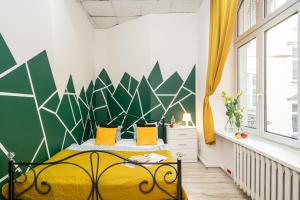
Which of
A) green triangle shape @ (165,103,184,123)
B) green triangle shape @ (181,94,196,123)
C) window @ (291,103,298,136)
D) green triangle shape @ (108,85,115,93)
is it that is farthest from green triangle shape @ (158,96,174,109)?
window @ (291,103,298,136)

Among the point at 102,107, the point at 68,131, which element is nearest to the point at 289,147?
the point at 68,131

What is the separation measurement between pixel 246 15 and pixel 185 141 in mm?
2187

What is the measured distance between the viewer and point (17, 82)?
6.47ft

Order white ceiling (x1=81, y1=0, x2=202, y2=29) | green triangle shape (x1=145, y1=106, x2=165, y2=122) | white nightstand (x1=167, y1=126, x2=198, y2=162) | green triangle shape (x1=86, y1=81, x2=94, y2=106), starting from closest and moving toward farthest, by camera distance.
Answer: white ceiling (x1=81, y1=0, x2=202, y2=29) → white nightstand (x1=167, y1=126, x2=198, y2=162) → green triangle shape (x1=86, y1=81, x2=94, y2=106) → green triangle shape (x1=145, y1=106, x2=165, y2=122)

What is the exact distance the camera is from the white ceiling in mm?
3656

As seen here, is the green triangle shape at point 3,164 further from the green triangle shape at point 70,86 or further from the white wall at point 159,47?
the white wall at point 159,47

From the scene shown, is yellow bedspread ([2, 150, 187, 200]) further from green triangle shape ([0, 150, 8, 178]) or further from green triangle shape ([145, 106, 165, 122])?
green triangle shape ([145, 106, 165, 122])

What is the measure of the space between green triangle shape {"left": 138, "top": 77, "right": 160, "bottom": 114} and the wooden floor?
4.29ft

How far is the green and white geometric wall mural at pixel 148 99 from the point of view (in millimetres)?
4168

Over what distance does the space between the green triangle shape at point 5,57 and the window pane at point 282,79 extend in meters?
2.57

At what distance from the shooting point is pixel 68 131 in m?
3.11

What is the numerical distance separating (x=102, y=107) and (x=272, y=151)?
130 inches

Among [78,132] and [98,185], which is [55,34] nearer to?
[78,132]

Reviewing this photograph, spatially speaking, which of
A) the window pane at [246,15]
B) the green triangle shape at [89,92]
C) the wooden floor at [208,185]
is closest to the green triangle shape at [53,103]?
the green triangle shape at [89,92]
